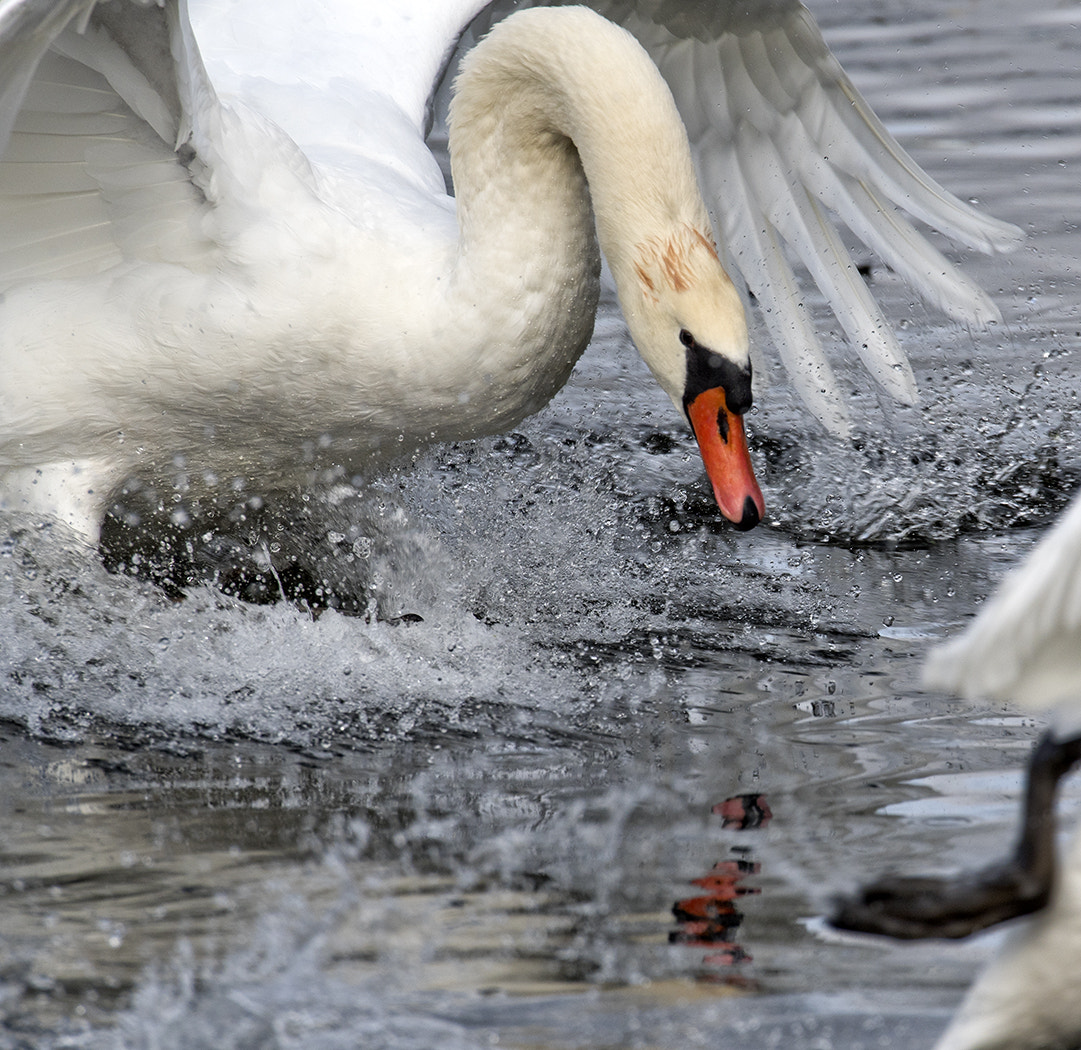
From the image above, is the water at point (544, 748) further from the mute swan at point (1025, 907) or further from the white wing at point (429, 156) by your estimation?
the white wing at point (429, 156)

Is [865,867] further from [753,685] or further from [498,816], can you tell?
[753,685]

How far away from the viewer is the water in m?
2.90

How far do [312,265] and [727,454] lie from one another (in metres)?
1.04

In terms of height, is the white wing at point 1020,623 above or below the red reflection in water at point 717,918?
above

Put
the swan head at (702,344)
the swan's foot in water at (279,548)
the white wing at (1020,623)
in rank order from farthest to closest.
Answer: the swan's foot in water at (279,548)
the swan head at (702,344)
the white wing at (1020,623)

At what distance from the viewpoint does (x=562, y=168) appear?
4.67m

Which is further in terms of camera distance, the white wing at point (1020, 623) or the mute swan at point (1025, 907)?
the mute swan at point (1025, 907)

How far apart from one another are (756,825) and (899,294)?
193 inches

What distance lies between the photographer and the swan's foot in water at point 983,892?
8.38 feet

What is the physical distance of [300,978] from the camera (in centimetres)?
293

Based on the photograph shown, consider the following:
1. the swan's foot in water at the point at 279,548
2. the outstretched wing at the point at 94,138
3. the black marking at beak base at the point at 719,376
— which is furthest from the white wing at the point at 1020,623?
the swan's foot in water at the point at 279,548

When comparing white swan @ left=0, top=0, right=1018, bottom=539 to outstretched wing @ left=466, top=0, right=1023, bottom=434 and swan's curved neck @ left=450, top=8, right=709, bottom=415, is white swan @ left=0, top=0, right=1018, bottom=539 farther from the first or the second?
outstretched wing @ left=466, top=0, right=1023, bottom=434

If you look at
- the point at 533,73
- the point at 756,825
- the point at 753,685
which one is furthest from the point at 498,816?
the point at 533,73

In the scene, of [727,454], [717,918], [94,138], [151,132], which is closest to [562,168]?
[727,454]
